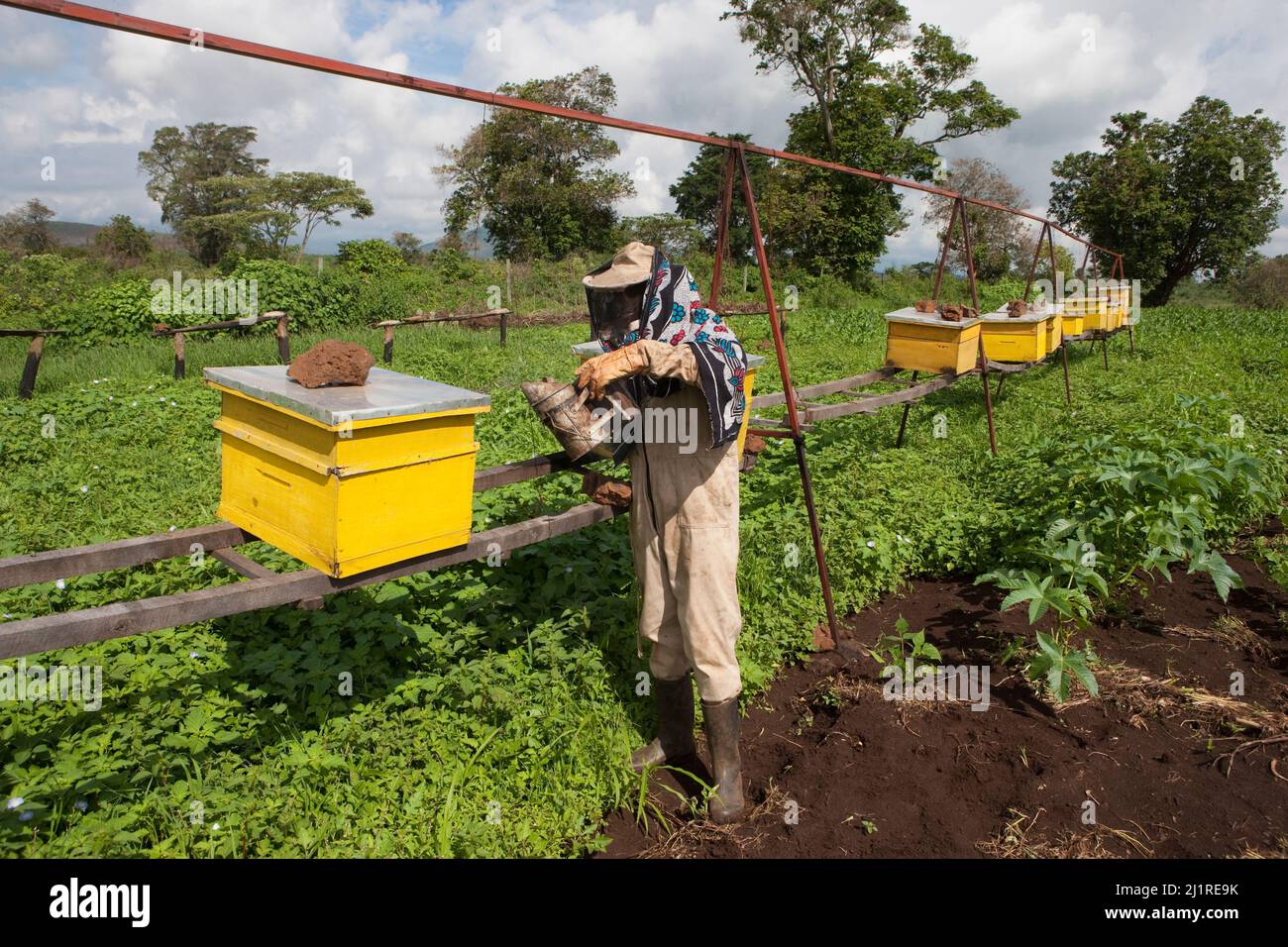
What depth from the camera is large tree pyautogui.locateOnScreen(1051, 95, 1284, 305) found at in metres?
34.3

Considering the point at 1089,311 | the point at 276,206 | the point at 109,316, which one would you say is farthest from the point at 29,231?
the point at 1089,311

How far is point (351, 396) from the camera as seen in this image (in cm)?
263

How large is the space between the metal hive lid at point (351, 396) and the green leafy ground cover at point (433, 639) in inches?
60.1

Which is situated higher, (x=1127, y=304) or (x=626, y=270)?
(x=1127, y=304)

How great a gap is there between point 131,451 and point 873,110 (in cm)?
3152

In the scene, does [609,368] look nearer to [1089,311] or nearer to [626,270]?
[626,270]

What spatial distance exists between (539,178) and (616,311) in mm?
29669

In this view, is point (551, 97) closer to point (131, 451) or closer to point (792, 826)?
point (131, 451)

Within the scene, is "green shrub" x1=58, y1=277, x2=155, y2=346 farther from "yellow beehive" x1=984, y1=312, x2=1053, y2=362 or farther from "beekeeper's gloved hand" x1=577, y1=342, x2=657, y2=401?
"beekeeper's gloved hand" x1=577, y1=342, x2=657, y2=401

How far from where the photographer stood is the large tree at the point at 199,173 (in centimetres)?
3919

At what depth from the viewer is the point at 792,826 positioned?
3.34 meters

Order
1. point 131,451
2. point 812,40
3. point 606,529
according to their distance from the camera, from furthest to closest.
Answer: point 812,40 → point 131,451 → point 606,529

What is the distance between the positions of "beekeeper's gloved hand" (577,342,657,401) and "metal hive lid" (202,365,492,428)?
0.37 m

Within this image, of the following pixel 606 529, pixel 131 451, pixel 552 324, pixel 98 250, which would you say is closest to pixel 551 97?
pixel 552 324
